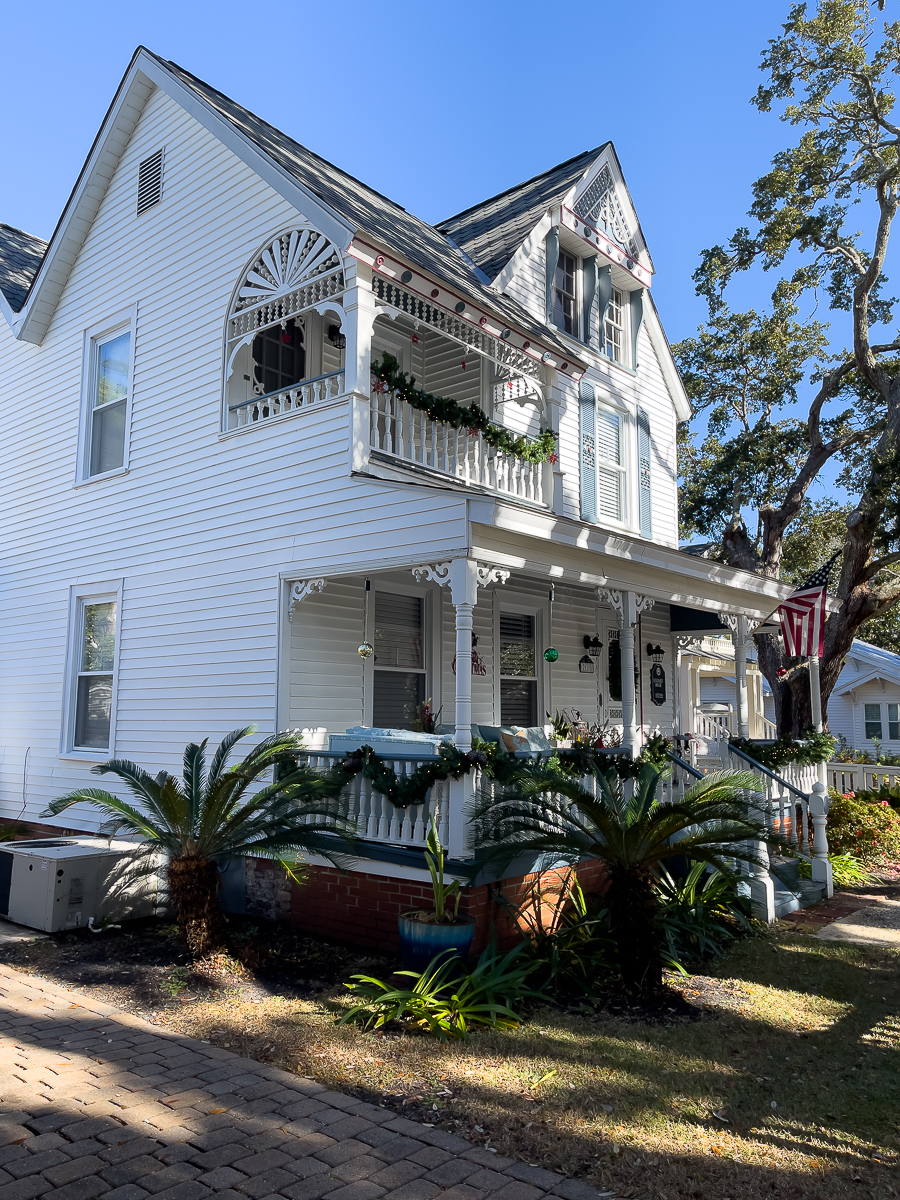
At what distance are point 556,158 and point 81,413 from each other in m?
10.1

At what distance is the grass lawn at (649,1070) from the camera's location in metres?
4.23

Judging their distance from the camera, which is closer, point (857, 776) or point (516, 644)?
point (516, 644)

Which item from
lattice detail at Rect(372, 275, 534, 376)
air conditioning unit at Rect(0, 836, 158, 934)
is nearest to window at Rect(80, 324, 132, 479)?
lattice detail at Rect(372, 275, 534, 376)

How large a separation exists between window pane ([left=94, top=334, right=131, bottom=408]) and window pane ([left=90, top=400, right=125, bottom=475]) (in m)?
0.14

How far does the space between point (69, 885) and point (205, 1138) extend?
4.73 meters

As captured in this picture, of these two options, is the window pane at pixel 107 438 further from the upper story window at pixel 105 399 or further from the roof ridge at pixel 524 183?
the roof ridge at pixel 524 183

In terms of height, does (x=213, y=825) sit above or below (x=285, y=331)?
below

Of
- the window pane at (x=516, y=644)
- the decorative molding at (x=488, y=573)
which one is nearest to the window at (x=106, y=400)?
the window pane at (x=516, y=644)

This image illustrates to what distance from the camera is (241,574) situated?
9.90 meters

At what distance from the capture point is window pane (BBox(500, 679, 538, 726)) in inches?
484

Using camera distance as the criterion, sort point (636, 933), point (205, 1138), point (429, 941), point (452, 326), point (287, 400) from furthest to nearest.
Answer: point (287, 400), point (452, 326), point (636, 933), point (429, 941), point (205, 1138)

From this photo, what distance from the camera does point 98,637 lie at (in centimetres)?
1215

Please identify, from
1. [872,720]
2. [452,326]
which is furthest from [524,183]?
[872,720]

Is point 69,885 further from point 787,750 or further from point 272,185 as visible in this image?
point 787,750
